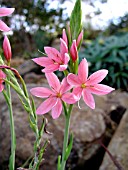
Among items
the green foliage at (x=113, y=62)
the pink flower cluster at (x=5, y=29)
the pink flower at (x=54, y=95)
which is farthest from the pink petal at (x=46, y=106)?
the green foliage at (x=113, y=62)

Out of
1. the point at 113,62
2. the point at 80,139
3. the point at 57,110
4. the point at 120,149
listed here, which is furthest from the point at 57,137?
the point at 113,62

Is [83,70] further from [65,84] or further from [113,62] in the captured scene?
[113,62]

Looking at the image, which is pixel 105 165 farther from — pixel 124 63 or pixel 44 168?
pixel 124 63

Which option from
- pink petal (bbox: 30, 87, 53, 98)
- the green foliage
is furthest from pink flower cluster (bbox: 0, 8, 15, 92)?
the green foliage

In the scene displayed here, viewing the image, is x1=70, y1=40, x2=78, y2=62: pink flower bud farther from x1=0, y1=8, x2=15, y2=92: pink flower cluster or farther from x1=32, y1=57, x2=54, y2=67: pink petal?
x1=0, y1=8, x2=15, y2=92: pink flower cluster

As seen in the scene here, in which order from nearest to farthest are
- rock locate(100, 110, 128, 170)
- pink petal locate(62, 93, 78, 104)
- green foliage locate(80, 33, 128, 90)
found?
pink petal locate(62, 93, 78, 104), rock locate(100, 110, 128, 170), green foliage locate(80, 33, 128, 90)

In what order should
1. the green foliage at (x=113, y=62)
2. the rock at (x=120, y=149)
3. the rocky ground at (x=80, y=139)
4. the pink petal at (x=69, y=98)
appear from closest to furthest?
the pink petal at (x=69, y=98) < the rock at (x=120, y=149) < the rocky ground at (x=80, y=139) < the green foliage at (x=113, y=62)

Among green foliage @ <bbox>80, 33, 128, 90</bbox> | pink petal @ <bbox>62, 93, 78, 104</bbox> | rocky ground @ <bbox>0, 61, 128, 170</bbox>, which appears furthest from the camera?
green foliage @ <bbox>80, 33, 128, 90</bbox>

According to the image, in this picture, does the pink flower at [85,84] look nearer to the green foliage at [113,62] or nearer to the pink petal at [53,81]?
→ the pink petal at [53,81]
